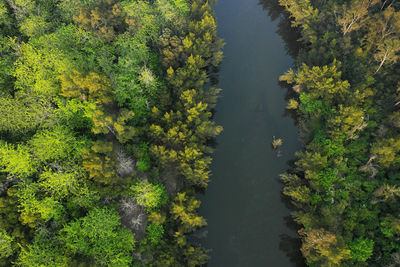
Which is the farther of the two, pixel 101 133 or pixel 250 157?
pixel 250 157

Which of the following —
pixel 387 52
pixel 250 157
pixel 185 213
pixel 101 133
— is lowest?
pixel 185 213

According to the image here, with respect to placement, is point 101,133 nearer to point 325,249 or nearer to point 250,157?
point 250,157

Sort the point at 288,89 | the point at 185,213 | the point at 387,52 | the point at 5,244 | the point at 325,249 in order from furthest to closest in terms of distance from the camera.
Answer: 1. the point at 288,89
2. the point at 387,52
3. the point at 185,213
4. the point at 325,249
5. the point at 5,244

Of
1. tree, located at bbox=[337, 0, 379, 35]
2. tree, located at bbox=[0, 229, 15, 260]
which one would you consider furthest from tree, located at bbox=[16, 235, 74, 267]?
tree, located at bbox=[337, 0, 379, 35]

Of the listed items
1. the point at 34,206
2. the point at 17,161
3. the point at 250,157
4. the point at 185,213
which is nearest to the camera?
the point at 34,206

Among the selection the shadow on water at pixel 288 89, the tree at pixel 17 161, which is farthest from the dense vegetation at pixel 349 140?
the tree at pixel 17 161

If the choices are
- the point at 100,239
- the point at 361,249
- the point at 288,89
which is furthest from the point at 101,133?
the point at 361,249

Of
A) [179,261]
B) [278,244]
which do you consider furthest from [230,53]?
[179,261]

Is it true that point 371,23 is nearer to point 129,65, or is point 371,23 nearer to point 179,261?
point 129,65
